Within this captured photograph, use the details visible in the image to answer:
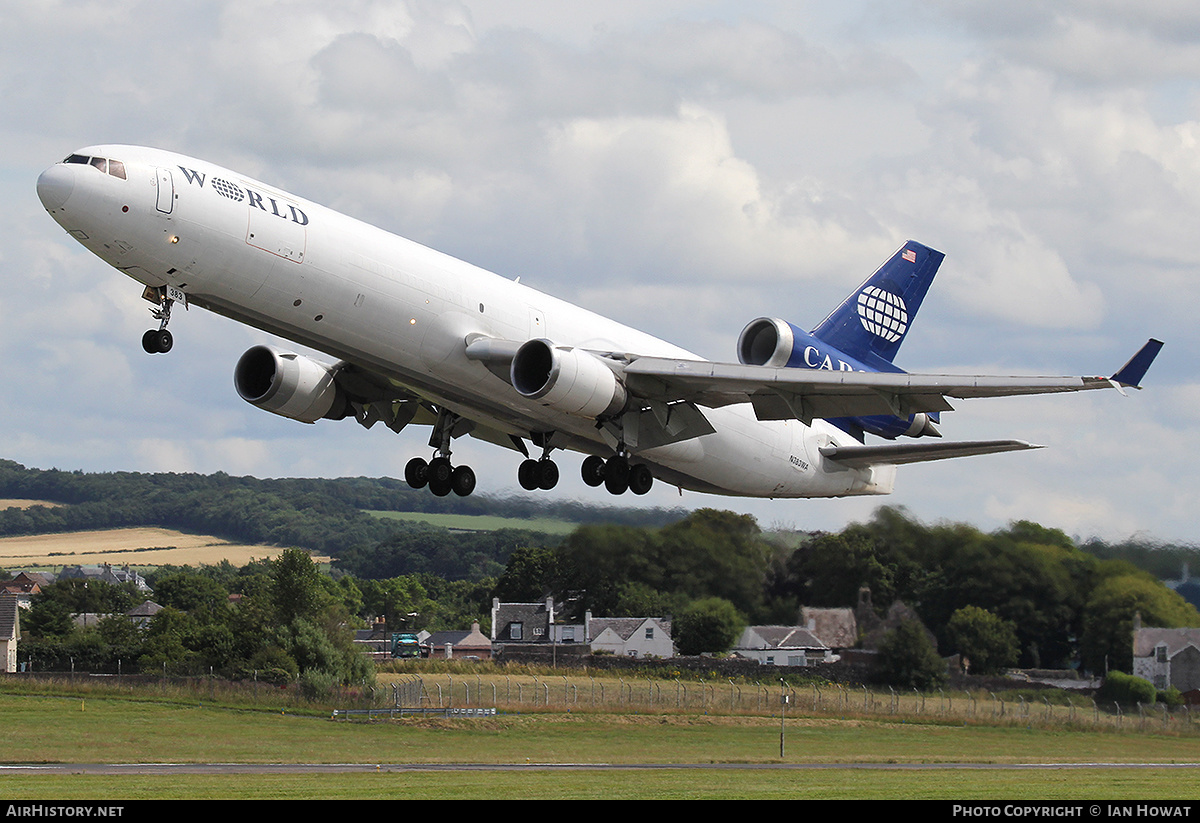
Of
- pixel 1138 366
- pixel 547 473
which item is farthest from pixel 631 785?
pixel 1138 366

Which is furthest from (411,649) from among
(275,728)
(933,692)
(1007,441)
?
(1007,441)

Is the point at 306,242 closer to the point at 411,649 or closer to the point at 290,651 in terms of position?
the point at 290,651

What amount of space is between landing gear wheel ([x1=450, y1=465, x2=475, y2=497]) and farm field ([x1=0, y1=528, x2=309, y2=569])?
120 meters

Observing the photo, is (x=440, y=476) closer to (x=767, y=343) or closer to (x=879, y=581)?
(x=767, y=343)

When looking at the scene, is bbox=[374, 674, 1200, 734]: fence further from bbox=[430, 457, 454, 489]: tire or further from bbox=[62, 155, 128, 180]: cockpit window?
bbox=[62, 155, 128, 180]: cockpit window

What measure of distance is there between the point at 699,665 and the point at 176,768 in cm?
1726

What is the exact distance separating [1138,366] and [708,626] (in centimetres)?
2215

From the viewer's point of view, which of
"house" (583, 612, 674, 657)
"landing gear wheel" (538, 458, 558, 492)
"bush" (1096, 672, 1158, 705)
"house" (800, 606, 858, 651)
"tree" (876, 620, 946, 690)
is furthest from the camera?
"bush" (1096, 672, 1158, 705)

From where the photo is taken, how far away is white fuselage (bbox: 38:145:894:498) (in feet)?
83.5

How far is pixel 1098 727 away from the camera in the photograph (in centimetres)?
4912

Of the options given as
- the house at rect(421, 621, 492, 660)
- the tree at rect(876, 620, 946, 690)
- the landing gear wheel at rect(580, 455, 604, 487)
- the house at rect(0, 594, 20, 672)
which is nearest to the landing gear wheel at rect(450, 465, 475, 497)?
the landing gear wheel at rect(580, 455, 604, 487)

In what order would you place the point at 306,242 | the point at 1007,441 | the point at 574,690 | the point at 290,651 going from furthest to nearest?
the point at 290,651, the point at 574,690, the point at 1007,441, the point at 306,242

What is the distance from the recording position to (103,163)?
2539 cm

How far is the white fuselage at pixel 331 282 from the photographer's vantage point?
83.5ft
